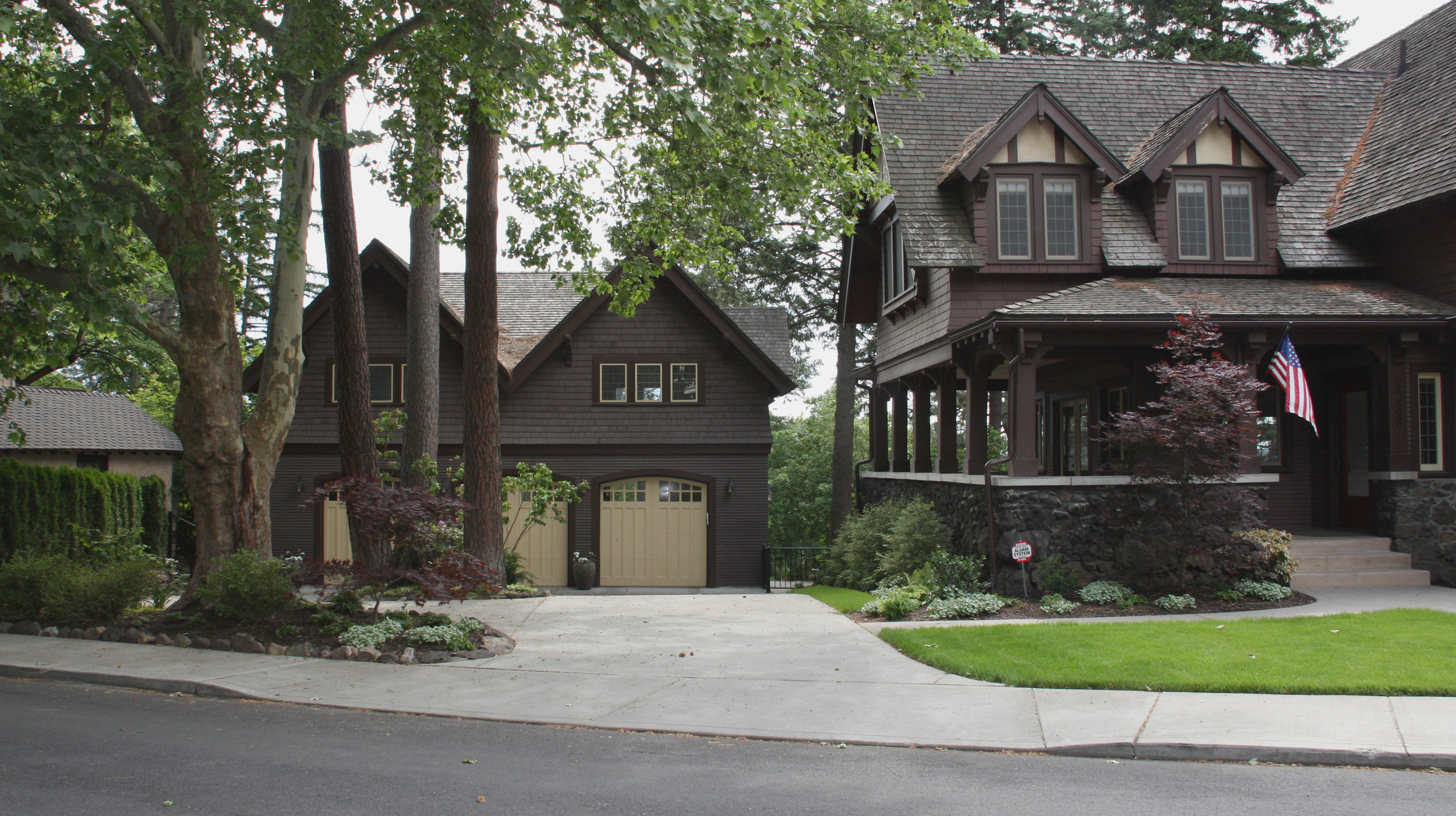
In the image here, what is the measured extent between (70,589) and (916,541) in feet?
35.0

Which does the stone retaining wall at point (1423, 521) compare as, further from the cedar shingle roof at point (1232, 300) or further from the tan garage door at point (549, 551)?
the tan garage door at point (549, 551)

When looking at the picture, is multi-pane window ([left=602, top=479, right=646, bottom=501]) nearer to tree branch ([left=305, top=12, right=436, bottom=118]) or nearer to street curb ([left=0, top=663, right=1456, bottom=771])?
tree branch ([left=305, top=12, right=436, bottom=118])

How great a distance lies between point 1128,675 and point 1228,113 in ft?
36.1

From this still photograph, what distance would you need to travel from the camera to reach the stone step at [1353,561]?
45.0 feet

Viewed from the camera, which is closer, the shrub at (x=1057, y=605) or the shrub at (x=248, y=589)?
the shrub at (x=248, y=589)

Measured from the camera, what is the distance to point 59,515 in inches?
640

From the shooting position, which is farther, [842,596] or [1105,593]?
[842,596]

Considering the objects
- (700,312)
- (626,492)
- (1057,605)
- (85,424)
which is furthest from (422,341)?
(85,424)

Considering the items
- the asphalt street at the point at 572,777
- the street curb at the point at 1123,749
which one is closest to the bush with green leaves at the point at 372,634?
the street curb at the point at 1123,749

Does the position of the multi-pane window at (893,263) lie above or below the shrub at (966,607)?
above

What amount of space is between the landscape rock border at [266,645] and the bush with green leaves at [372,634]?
7cm

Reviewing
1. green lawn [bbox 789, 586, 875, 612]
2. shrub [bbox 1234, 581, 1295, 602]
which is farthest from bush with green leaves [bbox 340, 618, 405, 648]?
shrub [bbox 1234, 581, 1295, 602]

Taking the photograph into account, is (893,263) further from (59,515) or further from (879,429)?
(59,515)

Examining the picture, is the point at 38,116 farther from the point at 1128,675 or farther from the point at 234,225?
the point at 1128,675
